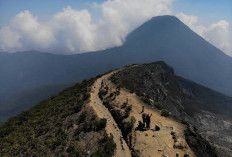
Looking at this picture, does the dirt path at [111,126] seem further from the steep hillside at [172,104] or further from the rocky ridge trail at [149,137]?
the steep hillside at [172,104]

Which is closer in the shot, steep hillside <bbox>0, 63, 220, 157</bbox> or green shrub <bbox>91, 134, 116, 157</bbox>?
green shrub <bbox>91, 134, 116, 157</bbox>

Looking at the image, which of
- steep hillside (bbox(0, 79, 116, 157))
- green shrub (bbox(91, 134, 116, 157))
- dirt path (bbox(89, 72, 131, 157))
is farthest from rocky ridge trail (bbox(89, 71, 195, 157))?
steep hillside (bbox(0, 79, 116, 157))

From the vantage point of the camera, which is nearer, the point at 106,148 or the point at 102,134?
the point at 106,148

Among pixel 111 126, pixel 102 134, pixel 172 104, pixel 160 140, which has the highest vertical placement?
pixel 111 126

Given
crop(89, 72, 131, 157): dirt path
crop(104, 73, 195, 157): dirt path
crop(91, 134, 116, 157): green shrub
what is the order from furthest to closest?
crop(89, 72, 131, 157): dirt path, crop(104, 73, 195, 157): dirt path, crop(91, 134, 116, 157): green shrub

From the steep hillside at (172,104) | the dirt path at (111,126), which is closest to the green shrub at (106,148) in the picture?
the dirt path at (111,126)

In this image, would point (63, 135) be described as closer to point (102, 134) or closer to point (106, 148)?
point (102, 134)

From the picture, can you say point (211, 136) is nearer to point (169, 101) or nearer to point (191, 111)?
point (169, 101)

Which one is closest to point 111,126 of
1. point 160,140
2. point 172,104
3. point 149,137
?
point 149,137

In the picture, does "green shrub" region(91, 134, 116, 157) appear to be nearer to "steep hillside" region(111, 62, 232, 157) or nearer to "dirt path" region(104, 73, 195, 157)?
"dirt path" region(104, 73, 195, 157)

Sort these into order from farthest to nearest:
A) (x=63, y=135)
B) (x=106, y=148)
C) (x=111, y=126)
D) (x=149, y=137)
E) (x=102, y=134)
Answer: (x=111, y=126), (x=63, y=135), (x=102, y=134), (x=149, y=137), (x=106, y=148)

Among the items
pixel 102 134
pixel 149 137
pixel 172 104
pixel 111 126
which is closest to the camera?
pixel 149 137

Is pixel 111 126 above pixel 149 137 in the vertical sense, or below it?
above

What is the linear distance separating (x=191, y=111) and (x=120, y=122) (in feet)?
422
